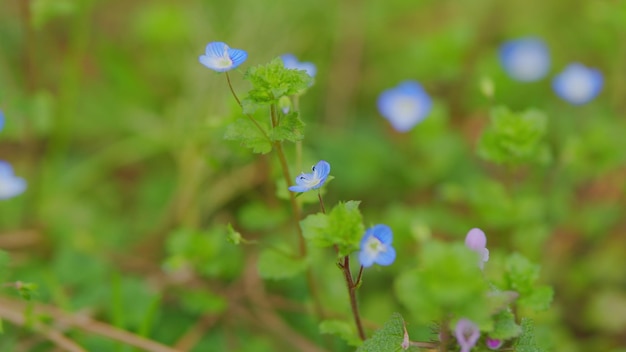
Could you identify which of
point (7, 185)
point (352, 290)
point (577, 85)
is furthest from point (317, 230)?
point (577, 85)

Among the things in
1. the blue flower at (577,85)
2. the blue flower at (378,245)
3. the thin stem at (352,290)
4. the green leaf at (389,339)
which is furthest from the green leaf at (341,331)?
the blue flower at (577,85)

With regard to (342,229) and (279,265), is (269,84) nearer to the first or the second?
(342,229)

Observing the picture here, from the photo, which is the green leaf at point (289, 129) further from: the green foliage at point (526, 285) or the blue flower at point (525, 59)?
the blue flower at point (525, 59)

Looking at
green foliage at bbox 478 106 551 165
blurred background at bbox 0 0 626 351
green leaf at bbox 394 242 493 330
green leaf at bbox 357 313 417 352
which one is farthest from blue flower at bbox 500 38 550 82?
green leaf at bbox 394 242 493 330

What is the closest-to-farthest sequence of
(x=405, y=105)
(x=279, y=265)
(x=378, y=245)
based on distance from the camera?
(x=378, y=245)
(x=279, y=265)
(x=405, y=105)

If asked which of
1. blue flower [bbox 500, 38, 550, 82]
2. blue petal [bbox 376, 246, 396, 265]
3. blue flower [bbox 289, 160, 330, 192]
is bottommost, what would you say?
blue petal [bbox 376, 246, 396, 265]

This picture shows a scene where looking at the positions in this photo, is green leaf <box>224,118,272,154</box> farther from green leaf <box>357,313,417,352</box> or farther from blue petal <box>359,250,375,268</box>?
green leaf <box>357,313,417,352</box>

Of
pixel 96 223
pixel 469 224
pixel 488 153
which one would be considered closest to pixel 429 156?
pixel 469 224
